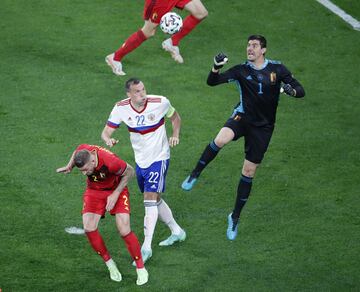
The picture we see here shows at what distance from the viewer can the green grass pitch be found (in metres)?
12.1

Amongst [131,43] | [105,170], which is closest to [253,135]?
[105,170]

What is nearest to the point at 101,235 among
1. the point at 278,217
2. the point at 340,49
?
the point at 278,217

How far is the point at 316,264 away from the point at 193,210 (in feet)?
7.32

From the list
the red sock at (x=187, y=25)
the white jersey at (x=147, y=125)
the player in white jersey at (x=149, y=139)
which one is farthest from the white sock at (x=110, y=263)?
the red sock at (x=187, y=25)

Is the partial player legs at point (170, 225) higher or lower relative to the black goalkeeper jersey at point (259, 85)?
lower

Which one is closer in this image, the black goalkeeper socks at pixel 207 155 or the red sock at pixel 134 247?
the red sock at pixel 134 247

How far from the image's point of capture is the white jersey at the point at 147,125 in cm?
1218

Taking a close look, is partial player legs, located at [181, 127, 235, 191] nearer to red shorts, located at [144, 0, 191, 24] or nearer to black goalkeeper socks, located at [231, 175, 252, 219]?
black goalkeeper socks, located at [231, 175, 252, 219]

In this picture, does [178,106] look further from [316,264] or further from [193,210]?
[316,264]

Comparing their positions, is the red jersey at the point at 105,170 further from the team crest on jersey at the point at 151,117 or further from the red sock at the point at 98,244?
the team crest on jersey at the point at 151,117

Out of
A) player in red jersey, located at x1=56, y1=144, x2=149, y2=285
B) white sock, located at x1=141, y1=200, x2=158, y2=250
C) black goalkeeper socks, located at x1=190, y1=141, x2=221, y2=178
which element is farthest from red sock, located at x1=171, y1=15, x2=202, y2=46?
player in red jersey, located at x1=56, y1=144, x2=149, y2=285

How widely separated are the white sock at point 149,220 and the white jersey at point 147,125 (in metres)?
0.53

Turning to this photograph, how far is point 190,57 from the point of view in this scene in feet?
59.8

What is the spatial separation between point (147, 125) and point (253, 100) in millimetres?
1558
